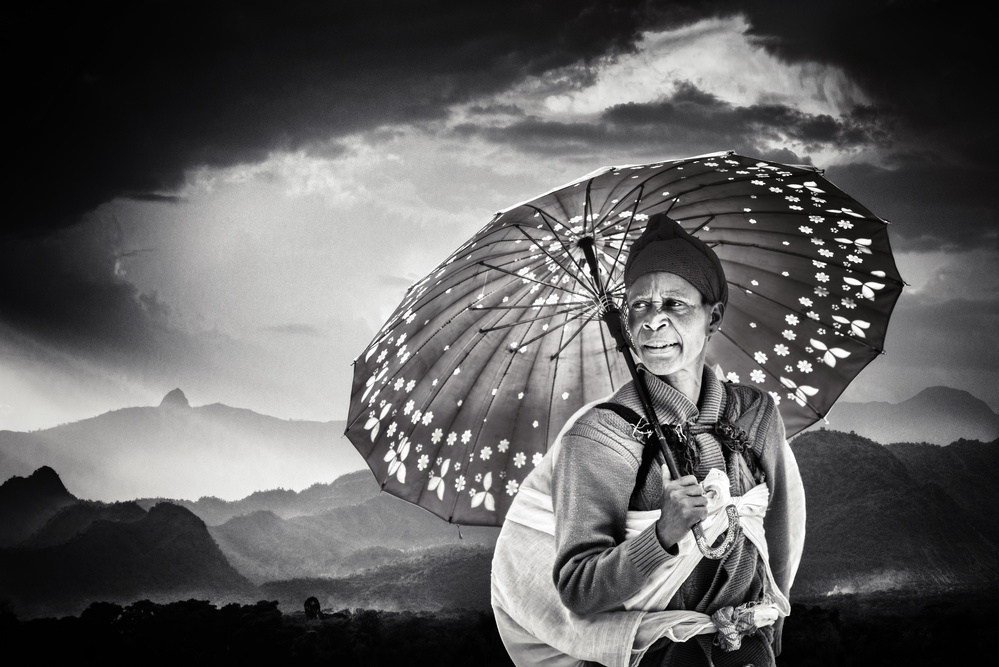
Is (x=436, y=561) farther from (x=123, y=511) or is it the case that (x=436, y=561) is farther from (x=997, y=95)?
(x=997, y=95)

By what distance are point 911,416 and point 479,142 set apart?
3602 mm

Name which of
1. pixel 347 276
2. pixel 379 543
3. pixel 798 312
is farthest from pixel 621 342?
pixel 347 276

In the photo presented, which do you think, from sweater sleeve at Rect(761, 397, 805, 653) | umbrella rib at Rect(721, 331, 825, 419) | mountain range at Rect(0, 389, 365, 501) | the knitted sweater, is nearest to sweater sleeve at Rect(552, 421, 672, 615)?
the knitted sweater

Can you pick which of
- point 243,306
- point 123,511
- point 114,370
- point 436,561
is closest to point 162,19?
point 243,306

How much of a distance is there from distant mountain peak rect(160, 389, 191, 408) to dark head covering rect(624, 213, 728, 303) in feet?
16.4

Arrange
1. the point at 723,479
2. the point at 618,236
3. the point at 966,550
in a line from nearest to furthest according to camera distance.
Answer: the point at 723,479, the point at 618,236, the point at 966,550

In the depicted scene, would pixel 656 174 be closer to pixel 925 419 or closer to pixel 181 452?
pixel 925 419

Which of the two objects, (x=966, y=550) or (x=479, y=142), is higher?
(x=479, y=142)

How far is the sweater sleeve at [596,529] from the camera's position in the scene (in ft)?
3.49

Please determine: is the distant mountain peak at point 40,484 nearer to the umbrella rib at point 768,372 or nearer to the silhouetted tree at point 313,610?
the silhouetted tree at point 313,610

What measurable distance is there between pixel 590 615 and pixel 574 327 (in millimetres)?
944

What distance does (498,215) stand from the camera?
168 centimetres

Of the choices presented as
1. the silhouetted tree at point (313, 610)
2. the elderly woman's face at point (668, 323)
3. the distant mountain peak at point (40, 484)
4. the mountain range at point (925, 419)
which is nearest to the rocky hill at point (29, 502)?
the distant mountain peak at point (40, 484)

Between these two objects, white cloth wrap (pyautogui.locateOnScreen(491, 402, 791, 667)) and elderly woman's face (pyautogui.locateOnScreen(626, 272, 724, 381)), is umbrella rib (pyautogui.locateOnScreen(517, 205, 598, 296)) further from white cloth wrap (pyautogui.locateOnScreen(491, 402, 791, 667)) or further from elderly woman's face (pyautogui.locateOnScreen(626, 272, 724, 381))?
white cloth wrap (pyautogui.locateOnScreen(491, 402, 791, 667))
